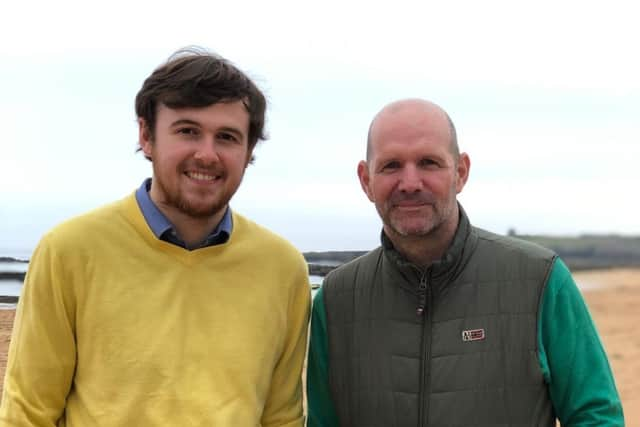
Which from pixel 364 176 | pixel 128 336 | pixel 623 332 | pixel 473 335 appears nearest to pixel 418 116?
pixel 364 176

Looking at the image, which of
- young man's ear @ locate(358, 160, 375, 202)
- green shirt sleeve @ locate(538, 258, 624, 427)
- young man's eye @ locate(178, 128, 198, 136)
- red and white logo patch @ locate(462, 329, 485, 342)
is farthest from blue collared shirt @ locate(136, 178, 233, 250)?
green shirt sleeve @ locate(538, 258, 624, 427)

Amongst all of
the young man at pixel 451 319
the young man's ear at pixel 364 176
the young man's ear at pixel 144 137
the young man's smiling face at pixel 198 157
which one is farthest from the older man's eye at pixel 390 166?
the young man's ear at pixel 144 137

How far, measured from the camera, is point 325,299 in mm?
3115

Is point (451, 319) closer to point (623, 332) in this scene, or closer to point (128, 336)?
point (128, 336)

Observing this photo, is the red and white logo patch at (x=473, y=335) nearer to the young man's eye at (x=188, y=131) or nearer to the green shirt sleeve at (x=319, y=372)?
the green shirt sleeve at (x=319, y=372)

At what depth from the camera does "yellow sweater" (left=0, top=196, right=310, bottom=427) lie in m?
2.57

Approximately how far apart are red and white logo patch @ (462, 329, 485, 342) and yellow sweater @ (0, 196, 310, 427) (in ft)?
2.30

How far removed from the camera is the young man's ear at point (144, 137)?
2830mm

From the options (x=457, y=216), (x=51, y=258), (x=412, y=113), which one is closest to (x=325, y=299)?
(x=457, y=216)

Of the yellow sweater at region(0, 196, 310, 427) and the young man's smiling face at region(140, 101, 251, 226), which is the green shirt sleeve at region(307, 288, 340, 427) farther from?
the young man's smiling face at region(140, 101, 251, 226)

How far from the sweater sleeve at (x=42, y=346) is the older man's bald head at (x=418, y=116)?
116cm

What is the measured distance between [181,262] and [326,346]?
713 millimetres

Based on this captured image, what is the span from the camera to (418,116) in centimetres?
284

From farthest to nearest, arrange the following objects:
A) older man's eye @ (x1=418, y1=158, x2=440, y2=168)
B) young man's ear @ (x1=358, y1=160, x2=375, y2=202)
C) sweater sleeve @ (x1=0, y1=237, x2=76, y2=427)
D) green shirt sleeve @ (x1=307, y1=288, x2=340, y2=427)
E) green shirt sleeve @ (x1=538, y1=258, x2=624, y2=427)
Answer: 1. green shirt sleeve @ (x1=307, y1=288, x2=340, y2=427)
2. young man's ear @ (x1=358, y1=160, x2=375, y2=202)
3. older man's eye @ (x1=418, y1=158, x2=440, y2=168)
4. green shirt sleeve @ (x1=538, y1=258, x2=624, y2=427)
5. sweater sleeve @ (x1=0, y1=237, x2=76, y2=427)
